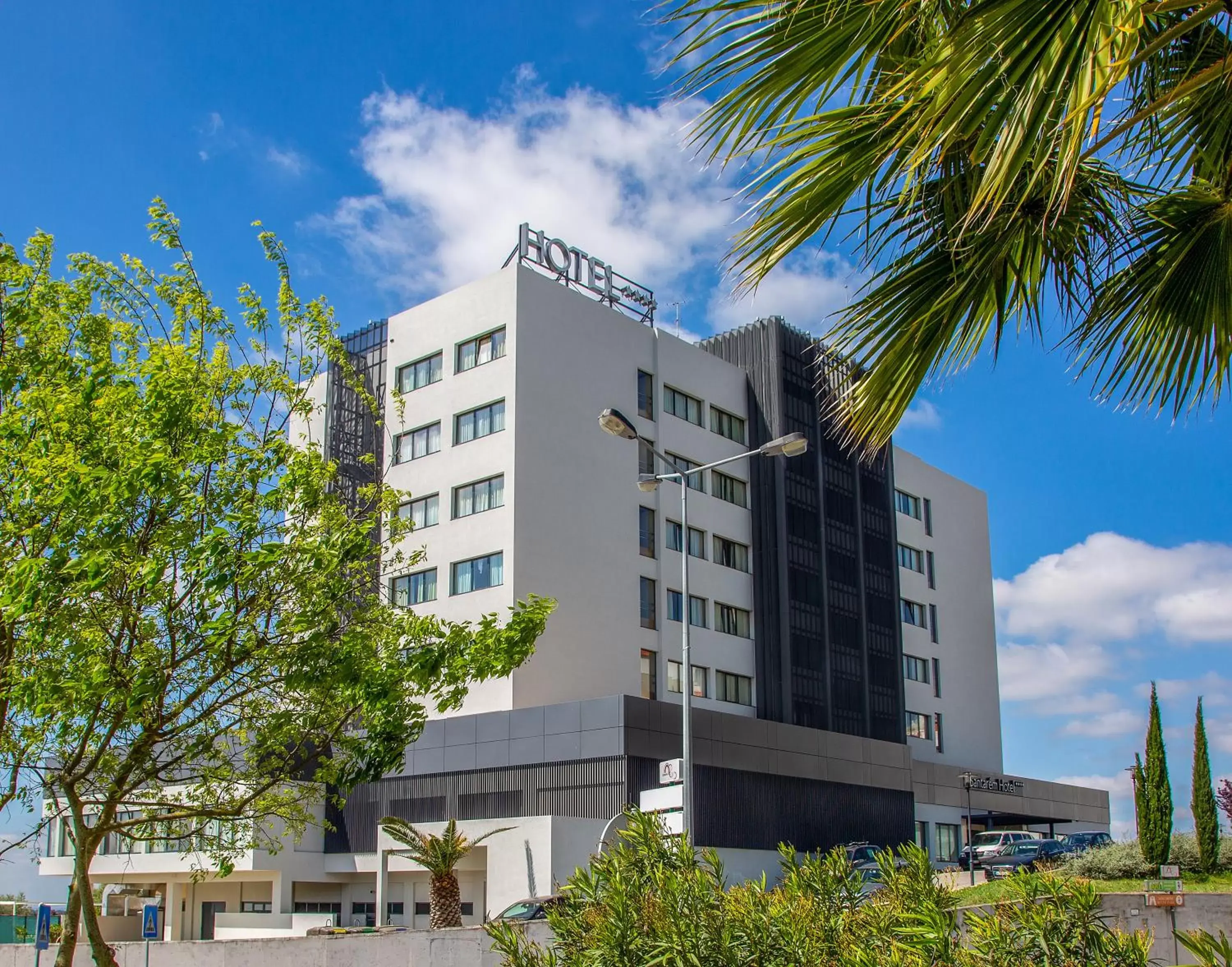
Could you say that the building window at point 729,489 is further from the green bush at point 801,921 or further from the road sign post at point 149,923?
the green bush at point 801,921

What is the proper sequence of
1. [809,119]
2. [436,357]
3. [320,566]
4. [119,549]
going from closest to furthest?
[809,119]
[119,549]
[320,566]
[436,357]

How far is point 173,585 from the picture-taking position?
13.3 m

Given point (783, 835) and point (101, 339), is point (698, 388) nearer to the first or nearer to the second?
point (783, 835)

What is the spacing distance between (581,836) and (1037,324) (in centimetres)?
3512

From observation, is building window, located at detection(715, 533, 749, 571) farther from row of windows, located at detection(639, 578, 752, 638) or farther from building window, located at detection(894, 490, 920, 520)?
building window, located at detection(894, 490, 920, 520)

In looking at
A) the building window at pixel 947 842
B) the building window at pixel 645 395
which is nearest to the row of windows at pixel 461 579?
the building window at pixel 645 395

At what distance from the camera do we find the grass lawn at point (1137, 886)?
26.2 metres

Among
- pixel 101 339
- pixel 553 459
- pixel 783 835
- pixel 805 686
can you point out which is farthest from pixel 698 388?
pixel 101 339

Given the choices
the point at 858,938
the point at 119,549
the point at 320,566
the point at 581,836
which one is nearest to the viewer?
the point at 858,938

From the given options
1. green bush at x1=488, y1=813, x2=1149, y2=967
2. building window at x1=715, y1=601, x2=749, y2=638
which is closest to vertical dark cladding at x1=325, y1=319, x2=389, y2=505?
building window at x1=715, y1=601, x2=749, y2=638

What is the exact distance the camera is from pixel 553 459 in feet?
150

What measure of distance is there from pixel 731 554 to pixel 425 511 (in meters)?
13.3

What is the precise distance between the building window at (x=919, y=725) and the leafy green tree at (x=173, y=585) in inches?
1919

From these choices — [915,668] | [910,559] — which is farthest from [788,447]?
[910,559]
